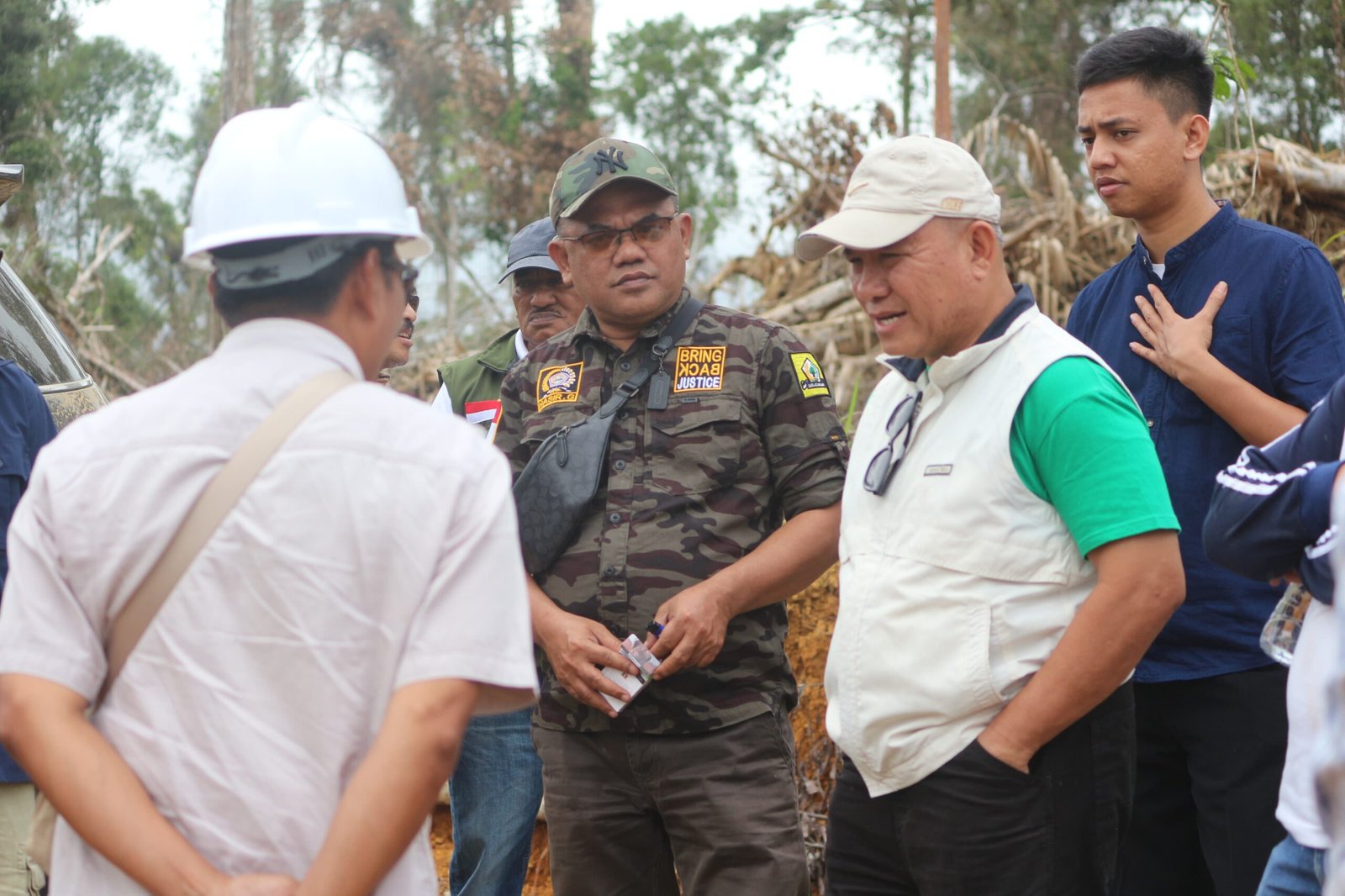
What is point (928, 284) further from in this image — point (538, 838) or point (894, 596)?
point (538, 838)

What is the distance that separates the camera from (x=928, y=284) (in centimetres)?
262

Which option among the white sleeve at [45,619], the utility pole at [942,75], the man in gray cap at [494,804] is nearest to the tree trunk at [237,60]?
the utility pole at [942,75]

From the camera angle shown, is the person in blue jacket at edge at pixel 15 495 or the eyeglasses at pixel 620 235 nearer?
the person in blue jacket at edge at pixel 15 495

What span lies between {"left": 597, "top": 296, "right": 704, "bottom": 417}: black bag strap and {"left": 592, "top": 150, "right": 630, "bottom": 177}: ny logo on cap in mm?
385

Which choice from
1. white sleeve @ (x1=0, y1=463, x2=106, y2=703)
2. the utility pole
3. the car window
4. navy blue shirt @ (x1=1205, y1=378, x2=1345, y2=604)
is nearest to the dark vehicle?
the car window

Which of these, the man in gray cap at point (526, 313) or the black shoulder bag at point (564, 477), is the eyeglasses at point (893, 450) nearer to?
the black shoulder bag at point (564, 477)

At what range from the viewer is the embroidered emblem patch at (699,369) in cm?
329

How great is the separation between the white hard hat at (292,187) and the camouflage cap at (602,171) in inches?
59.0

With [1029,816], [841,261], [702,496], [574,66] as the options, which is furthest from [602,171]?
[574,66]

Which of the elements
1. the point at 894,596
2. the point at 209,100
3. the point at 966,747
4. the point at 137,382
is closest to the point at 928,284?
the point at 894,596

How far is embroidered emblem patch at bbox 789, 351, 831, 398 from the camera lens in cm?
330

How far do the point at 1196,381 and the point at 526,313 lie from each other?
2.31 metres

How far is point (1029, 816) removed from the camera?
2455 mm

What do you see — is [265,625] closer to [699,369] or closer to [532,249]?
[699,369]
